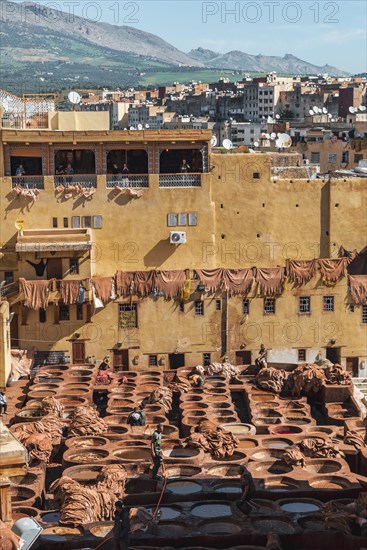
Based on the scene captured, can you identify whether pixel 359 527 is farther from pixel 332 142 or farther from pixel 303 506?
pixel 332 142

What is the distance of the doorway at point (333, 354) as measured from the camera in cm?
4441

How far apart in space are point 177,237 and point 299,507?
1922 centimetres

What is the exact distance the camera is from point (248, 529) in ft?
81.4

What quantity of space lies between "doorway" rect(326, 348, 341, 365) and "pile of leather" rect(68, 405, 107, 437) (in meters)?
13.2

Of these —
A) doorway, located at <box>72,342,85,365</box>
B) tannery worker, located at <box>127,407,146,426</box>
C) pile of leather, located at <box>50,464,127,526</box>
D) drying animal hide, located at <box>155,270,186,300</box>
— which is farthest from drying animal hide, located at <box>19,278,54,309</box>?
pile of leather, located at <box>50,464,127,526</box>

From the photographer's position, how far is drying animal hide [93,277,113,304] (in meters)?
42.5

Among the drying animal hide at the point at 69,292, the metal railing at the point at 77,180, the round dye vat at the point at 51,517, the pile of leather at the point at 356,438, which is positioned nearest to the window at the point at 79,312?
the drying animal hide at the point at 69,292

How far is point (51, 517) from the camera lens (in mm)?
26625

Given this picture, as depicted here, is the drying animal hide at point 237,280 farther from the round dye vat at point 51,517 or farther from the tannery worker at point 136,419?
the round dye vat at point 51,517

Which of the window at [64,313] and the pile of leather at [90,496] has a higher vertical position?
the window at [64,313]

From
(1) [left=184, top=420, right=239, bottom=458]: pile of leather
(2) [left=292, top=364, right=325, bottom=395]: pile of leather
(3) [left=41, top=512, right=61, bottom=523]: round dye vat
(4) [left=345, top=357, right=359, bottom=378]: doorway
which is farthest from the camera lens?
(4) [left=345, top=357, right=359, bottom=378]: doorway

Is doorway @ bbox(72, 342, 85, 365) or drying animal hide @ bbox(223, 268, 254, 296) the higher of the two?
drying animal hide @ bbox(223, 268, 254, 296)

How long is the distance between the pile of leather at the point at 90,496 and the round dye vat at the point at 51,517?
0.27 metres

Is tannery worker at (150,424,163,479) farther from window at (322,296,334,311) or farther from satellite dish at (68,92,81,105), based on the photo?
satellite dish at (68,92,81,105)
